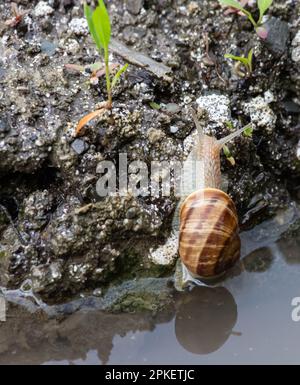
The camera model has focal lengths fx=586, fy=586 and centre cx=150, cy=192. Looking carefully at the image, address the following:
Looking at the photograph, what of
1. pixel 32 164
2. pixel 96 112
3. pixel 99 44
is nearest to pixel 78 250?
pixel 32 164

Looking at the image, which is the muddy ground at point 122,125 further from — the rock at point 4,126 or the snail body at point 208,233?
the snail body at point 208,233

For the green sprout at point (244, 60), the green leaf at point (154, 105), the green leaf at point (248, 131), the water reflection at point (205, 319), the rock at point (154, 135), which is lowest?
the water reflection at point (205, 319)

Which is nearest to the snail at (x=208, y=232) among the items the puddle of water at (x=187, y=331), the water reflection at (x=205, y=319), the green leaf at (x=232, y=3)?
the water reflection at (x=205, y=319)

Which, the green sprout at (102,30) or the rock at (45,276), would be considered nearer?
the green sprout at (102,30)

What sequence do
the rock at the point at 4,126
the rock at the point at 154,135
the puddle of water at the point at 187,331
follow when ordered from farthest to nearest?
the rock at the point at 154,135
the rock at the point at 4,126
the puddle of water at the point at 187,331

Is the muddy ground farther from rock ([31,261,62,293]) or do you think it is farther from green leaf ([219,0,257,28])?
green leaf ([219,0,257,28])

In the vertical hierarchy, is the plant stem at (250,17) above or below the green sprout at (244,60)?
above

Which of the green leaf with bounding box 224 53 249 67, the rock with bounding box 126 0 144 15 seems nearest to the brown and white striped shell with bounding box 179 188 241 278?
the green leaf with bounding box 224 53 249 67

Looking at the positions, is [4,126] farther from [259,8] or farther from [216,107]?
[259,8]
